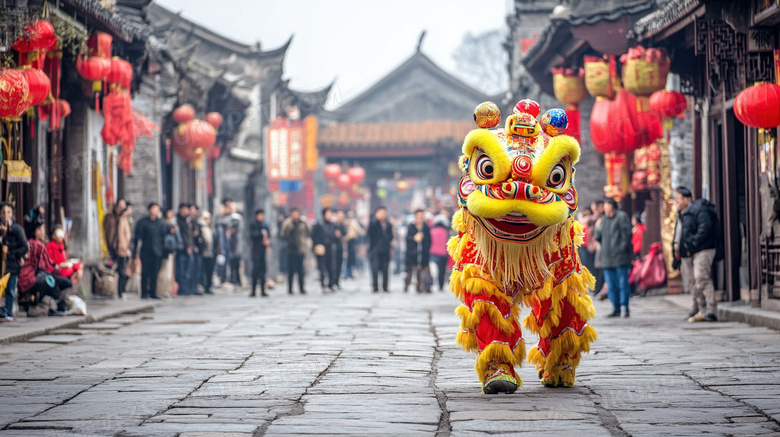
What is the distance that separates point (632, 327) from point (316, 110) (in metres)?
29.0

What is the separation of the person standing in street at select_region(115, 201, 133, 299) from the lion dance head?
11347 mm

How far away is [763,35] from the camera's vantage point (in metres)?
11.8

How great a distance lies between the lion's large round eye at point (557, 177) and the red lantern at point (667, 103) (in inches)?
333

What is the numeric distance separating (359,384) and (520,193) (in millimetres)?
1609

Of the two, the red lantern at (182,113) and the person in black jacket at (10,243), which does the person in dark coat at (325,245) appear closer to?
the red lantern at (182,113)

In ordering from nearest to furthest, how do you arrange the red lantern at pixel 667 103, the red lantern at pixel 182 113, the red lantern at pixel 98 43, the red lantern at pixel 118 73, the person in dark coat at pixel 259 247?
the red lantern at pixel 98 43, the red lantern at pixel 118 73, the red lantern at pixel 667 103, the person in dark coat at pixel 259 247, the red lantern at pixel 182 113

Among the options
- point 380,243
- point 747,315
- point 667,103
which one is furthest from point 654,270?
point 380,243

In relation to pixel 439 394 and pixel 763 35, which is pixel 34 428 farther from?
pixel 763 35

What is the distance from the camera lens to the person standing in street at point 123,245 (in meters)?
17.2

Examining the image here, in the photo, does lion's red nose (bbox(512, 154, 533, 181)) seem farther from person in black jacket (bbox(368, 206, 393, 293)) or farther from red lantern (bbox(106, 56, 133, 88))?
person in black jacket (bbox(368, 206, 393, 293))

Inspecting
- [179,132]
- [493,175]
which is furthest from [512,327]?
[179,132]

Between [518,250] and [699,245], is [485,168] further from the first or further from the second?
[699,245]

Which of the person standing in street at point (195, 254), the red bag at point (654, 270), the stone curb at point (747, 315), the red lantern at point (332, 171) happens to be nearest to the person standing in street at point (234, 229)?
the person standing in street at point (195, 254)

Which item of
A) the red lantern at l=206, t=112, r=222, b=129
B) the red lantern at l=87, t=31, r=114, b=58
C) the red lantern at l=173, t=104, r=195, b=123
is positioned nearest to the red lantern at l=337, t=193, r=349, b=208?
the red lantern at l=206, t=112, r=222, b=129
